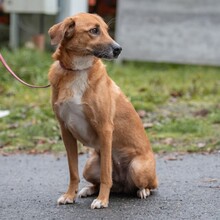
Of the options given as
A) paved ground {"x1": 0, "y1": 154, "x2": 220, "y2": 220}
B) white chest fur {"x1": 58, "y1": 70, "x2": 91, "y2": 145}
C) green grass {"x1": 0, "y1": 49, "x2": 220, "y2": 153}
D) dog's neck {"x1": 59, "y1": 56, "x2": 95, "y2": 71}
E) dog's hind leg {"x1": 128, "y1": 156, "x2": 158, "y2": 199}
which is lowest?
green grass {"x1": 0, "y1": 49, "x2": 220, "y2": 153}

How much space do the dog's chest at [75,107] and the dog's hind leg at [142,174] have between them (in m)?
0.55

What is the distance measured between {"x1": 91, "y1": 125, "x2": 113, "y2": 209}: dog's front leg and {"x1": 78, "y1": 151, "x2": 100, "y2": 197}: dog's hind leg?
303 millimetres

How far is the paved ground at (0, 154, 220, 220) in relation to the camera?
17.0 ft

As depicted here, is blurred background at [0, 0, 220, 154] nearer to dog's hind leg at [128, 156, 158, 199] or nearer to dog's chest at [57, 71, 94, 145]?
dog's hind leg at [128, 156, 158, 199]

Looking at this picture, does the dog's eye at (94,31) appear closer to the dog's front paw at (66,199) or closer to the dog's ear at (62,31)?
the dog's ear at (62,31)

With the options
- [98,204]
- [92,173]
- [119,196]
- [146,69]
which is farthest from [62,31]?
[146,69]

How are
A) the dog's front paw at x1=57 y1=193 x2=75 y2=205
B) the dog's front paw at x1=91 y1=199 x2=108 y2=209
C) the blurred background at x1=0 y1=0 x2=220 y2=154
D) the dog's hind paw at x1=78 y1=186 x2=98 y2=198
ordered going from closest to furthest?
the dog's front paw at x1=91 y1=199 x2=108 y2=209, the dog's front paw at x1=57 y1=193 x2=75 y2=205, the dog's hind paw at x1=78 y1=186 x2=98 y2=198, the blurred background at x1=0 y1=0 x2=220 y2=154

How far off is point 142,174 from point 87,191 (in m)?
0.52

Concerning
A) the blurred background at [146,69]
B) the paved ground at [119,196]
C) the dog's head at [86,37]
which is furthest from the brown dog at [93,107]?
the blurred background at [146,69]

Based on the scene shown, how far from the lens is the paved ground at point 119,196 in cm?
517

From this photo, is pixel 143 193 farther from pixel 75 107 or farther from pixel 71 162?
pixel 75 107

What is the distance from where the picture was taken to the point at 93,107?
5270mm

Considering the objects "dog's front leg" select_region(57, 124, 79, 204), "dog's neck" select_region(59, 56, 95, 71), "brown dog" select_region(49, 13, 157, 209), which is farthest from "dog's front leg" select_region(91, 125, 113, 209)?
"dog's neck" select_region(59, 56, 95, 71)

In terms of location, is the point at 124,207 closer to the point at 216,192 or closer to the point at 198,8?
the point at 216,192
